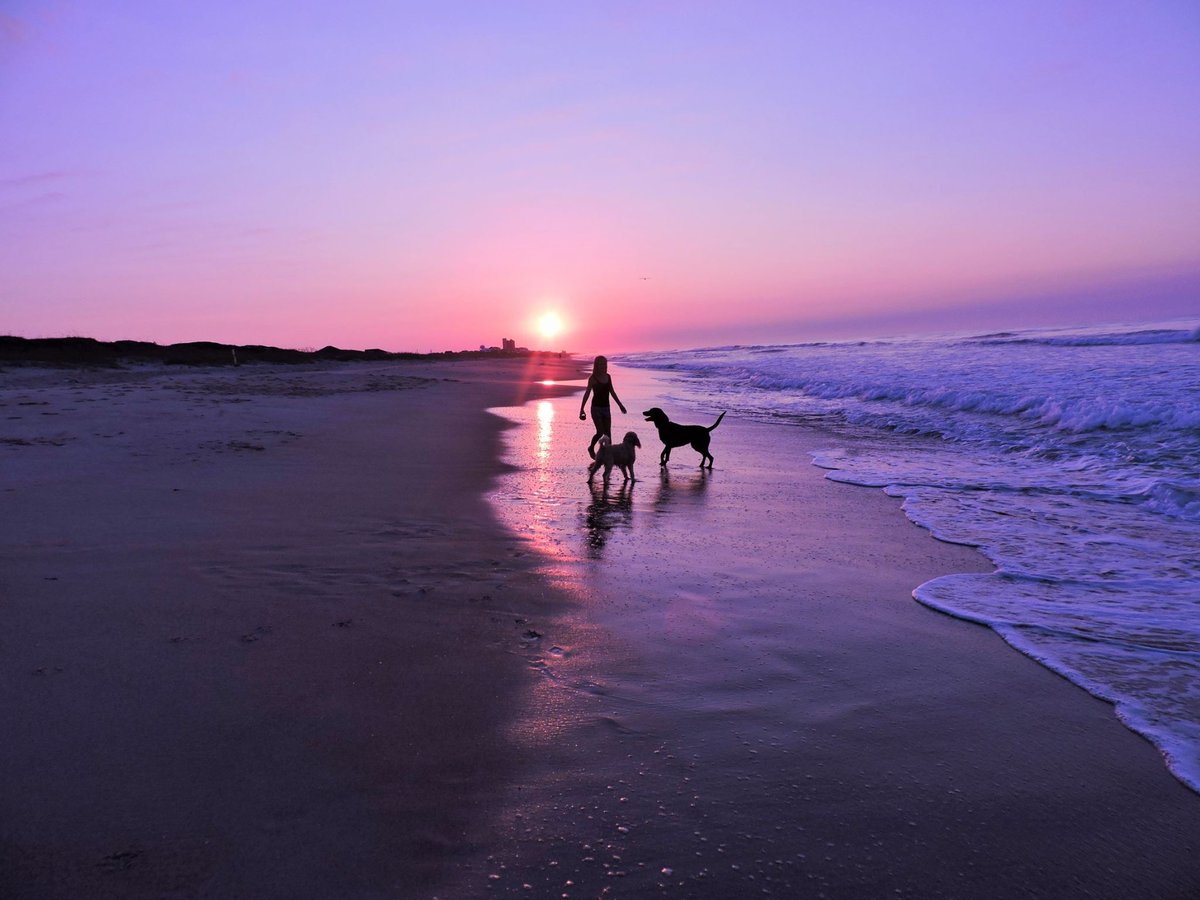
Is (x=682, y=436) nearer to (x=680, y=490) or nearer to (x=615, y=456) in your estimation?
(x=615, y=456)

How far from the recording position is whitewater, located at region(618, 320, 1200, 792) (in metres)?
3.93

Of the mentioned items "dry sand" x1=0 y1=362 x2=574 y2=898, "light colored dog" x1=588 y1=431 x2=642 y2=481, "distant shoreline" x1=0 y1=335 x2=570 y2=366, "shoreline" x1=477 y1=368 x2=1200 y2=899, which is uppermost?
"distant shoreline" x1=0 y1=335 x2=570 y2=366

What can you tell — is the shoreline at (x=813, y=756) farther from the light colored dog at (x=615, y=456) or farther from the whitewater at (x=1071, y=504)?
the light colored dog at (x=615, y=456)

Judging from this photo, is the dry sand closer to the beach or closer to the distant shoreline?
the beach

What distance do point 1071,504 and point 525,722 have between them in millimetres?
7754

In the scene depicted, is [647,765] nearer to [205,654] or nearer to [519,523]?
[205,654]

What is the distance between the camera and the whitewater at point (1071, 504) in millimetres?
3930

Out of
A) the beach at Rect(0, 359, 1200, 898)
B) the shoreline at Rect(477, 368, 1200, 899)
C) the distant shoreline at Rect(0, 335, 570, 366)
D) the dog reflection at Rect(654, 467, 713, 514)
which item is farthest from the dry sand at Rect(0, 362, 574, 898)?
the distant shoreline at Rect(0, 335, 570, 366)

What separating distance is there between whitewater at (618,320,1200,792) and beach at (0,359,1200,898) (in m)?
0.34

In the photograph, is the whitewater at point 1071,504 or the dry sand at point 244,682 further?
the whitewater at point 1071,504

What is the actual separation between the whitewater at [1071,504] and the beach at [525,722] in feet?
1.12

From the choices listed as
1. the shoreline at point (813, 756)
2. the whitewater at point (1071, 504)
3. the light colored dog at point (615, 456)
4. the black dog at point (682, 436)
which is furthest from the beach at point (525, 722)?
the black dog at point (682, 436)

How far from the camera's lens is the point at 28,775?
8.11 feet

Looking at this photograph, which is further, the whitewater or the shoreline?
the whitewater
